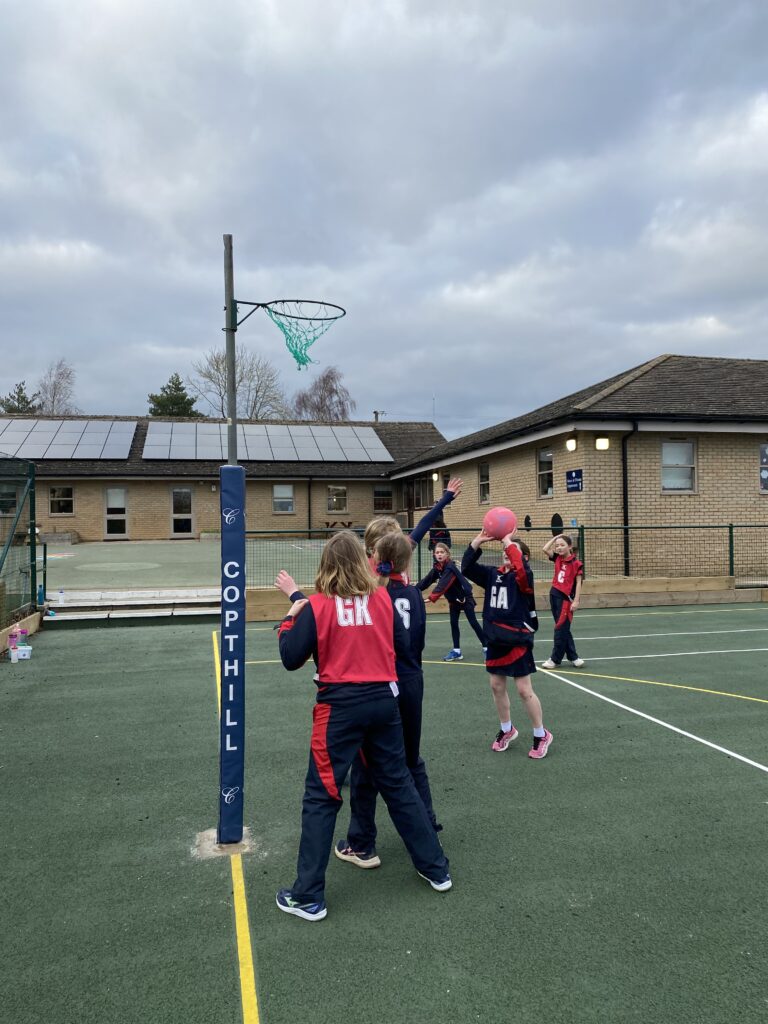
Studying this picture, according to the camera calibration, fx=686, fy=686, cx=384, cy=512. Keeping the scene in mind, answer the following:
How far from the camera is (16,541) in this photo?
1091cm

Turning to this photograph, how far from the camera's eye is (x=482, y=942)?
Answer: 304 centimetres

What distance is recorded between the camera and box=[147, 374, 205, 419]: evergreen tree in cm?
6184

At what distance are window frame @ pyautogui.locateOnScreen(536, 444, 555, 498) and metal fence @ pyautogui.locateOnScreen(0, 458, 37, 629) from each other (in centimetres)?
1197

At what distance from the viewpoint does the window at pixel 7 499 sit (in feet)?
33.5

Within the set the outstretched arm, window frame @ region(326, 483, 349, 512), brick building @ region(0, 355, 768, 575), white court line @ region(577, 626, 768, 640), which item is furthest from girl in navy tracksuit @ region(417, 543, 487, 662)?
window frame @ region(326, 483, 349, 512)

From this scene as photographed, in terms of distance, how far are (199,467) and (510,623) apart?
27085mm

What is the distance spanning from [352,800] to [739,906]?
197 cm

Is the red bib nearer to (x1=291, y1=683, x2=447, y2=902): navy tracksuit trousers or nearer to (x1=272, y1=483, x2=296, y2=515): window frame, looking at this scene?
(x1=291, y1=683, x2=447, y2=902): navy tracksuit trousers

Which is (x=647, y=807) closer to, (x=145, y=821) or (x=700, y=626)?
(x=145, y=821)

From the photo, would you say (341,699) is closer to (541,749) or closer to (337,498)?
(541,749)

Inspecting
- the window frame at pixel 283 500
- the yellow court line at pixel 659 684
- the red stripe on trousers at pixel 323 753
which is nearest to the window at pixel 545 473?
the yellow court line at pixel 659 684

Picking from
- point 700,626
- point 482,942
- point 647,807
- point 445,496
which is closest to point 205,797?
point 482,942

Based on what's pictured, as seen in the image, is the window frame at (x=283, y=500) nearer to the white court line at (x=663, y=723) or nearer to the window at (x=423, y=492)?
the window at (x=423, y=492)

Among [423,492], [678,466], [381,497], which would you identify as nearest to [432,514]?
[678,466]
